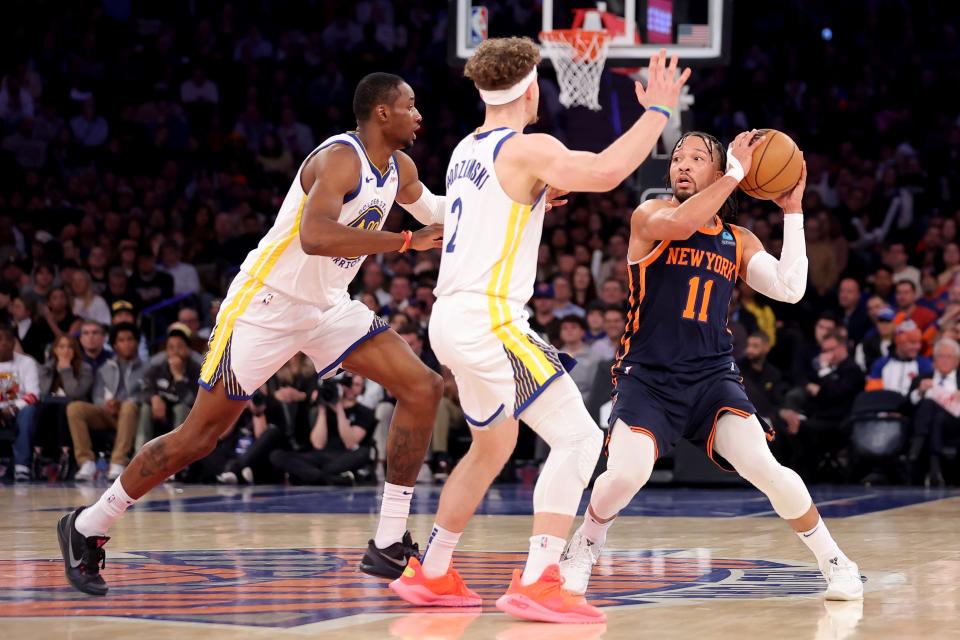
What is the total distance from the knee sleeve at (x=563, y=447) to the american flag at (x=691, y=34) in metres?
6.98

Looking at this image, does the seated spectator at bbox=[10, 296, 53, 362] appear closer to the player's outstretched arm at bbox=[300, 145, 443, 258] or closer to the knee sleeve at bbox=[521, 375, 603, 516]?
the player's outstretched arm at bbox=[300, 145, 443, 258]

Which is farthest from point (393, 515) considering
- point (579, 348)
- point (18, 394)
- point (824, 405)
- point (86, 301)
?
point (86, 301)

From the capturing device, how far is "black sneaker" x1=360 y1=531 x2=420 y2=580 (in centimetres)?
620

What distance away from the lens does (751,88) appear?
65.0 feet

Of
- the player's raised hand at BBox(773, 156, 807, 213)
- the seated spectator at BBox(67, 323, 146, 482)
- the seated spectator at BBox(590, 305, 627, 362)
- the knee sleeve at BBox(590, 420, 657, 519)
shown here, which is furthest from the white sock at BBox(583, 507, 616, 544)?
the seated spectator at BBox(67, 323, 146, 482)

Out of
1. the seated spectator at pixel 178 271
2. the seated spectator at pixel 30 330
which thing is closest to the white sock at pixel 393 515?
the seated spectator at pixel 30 330

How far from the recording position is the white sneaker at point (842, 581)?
5.55m

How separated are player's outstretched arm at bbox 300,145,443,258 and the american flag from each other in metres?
6.16

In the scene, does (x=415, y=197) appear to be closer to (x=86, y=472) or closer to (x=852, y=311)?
(x=86, y=472)

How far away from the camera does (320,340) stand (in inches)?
251

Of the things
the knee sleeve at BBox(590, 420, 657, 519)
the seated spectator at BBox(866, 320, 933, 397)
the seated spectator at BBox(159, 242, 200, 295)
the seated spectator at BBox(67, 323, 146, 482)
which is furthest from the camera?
the seated spectator at BBox(159, 242, 200, 295)

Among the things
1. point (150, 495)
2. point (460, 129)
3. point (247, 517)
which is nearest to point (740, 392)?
point (247, 517)

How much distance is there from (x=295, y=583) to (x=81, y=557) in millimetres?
899

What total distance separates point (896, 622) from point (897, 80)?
15474 millimetres
